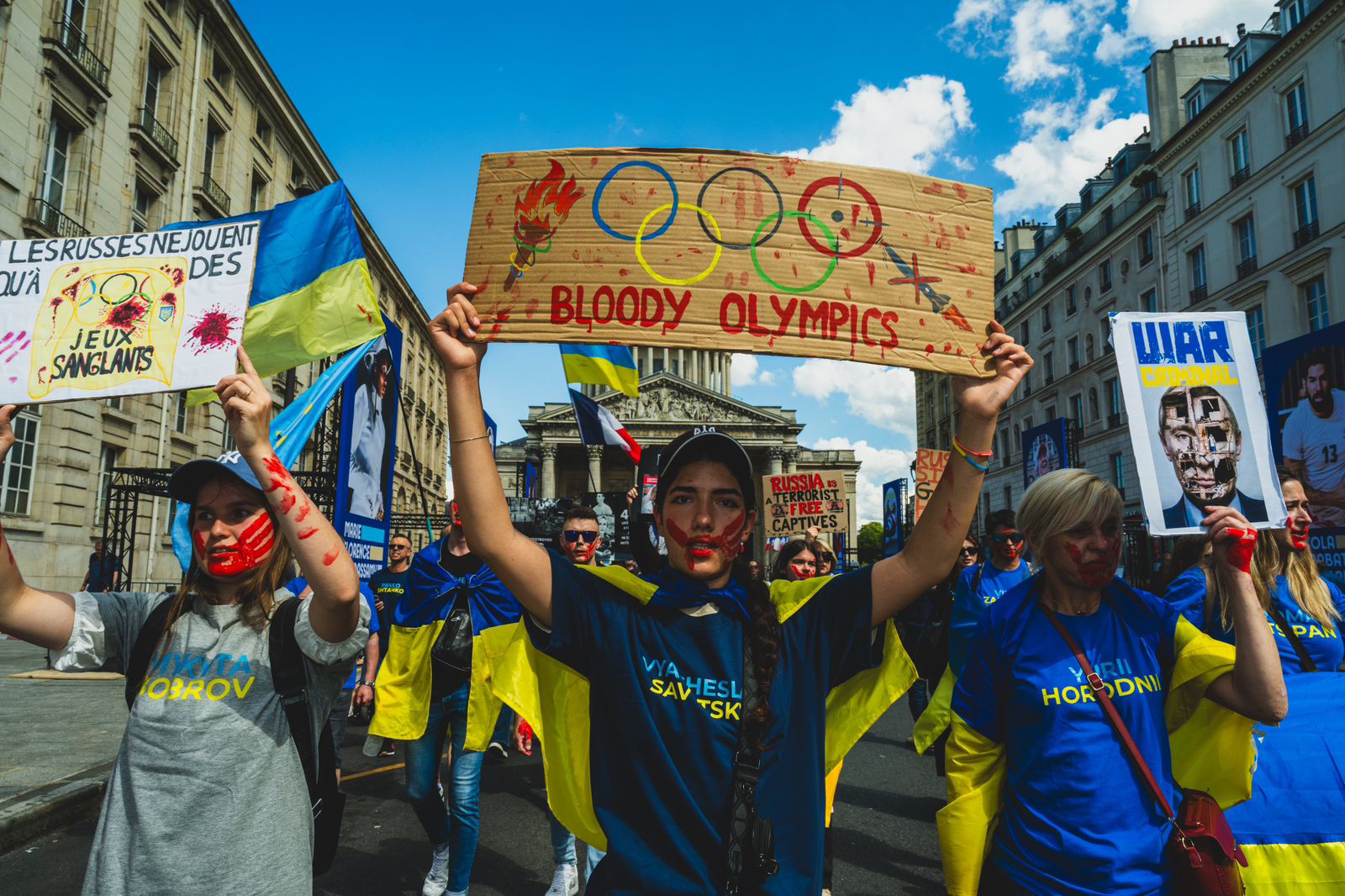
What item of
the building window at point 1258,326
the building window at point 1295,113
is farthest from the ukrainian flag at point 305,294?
the building window at point 1295,113

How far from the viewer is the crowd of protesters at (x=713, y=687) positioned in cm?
174

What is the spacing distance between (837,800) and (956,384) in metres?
4.69

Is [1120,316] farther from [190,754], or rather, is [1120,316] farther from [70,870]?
[70,870]

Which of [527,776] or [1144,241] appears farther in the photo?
[1144,241]

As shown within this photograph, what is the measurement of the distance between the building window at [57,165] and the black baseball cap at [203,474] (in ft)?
58.1

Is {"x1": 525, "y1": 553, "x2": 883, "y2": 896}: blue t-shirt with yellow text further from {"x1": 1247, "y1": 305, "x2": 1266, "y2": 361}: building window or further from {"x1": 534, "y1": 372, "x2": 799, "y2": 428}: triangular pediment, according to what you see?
{"x1": 534, "y1": 372, "x2": 799, "y2": 428}: triangular pediment

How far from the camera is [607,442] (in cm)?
1245

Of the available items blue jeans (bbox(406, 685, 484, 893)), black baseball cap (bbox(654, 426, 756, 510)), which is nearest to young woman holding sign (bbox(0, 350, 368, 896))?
black baseball cap (bbox(654, 426, 756, 510))

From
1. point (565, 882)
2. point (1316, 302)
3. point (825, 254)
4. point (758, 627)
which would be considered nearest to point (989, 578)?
point (565, 882)

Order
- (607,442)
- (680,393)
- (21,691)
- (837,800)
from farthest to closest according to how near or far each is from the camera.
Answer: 1. (680,393)
2. (607,442)
3. (21,691)
4. (837,800)

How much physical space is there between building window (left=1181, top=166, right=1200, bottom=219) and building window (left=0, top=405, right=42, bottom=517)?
34.3 meters

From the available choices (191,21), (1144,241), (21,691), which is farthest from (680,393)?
(21,691)

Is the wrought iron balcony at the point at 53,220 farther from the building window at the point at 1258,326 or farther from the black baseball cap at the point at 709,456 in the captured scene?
the building window at the point at 1258,326

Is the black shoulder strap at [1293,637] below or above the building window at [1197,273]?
below
